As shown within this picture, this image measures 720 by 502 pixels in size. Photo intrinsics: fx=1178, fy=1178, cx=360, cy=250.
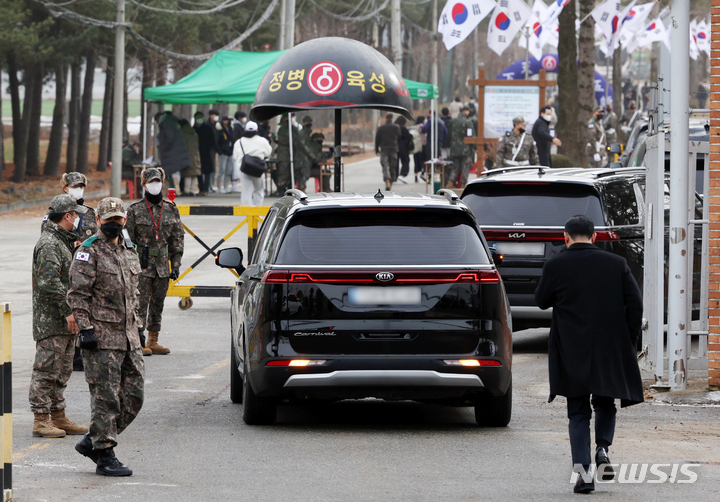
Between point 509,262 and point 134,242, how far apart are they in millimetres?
3740

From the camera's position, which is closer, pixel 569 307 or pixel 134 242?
pixel 569 307

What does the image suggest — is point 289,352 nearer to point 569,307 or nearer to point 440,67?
point 569,307

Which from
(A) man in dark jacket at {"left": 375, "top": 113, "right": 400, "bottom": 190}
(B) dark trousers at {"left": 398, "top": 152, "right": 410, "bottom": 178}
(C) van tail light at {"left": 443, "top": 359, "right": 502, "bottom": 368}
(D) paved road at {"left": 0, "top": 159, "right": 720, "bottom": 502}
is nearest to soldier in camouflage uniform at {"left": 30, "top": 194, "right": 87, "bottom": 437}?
(D) paved road at {"left": 0, "top": 159, "right": 720, "bottom": 502}

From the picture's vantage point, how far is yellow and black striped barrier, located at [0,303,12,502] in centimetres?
584

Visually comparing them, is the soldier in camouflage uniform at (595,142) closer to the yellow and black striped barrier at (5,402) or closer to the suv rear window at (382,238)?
the suv rear window at (382,238)

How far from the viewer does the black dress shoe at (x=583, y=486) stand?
6340mm

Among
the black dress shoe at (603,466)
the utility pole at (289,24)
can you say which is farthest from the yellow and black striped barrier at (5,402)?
the utility pole at (289,24)

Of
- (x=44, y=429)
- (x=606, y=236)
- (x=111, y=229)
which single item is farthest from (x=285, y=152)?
(x=111, y=229)

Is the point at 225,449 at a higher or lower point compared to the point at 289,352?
lower

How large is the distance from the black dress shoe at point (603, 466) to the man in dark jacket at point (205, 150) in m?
26.4

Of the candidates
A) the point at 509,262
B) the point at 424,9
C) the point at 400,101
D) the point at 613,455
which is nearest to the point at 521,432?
the point at 613,455

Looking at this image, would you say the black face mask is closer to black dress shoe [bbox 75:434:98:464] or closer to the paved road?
black dress shoe [bbox 75:434:98:464]

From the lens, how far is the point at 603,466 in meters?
6.70

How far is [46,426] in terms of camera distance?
316 inches
